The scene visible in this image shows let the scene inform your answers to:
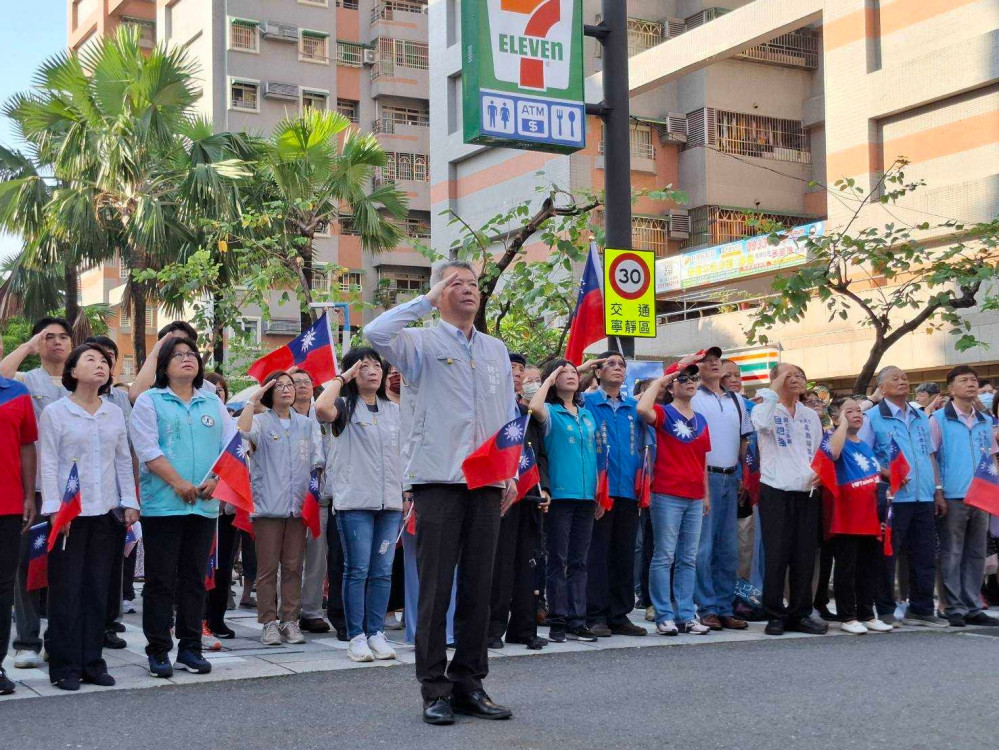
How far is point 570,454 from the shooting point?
938cm

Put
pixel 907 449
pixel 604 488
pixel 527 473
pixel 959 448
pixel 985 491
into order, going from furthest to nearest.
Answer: pixel 959 448
pixel 985 491
pixel 907 449
pixel 604 488
pixel 527 473

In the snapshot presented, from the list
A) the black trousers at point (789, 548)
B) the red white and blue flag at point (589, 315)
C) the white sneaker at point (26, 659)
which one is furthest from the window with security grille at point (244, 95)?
the white sneaker at point (26, 659)

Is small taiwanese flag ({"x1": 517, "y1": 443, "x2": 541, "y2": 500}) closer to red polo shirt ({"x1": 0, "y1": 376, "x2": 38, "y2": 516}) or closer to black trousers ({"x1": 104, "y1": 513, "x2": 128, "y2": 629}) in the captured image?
black trousers ({"x1": 104, "y1": 513, "x2": 128, "y2": 629})

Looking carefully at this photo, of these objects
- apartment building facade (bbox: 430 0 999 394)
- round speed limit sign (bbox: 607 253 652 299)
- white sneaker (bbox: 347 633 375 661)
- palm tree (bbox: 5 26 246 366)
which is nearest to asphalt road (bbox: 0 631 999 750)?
white sneaker (bbox: 347 633 375 661)

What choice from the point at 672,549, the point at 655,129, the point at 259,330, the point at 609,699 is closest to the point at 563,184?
the point at 655,129

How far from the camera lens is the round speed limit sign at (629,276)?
11320mm

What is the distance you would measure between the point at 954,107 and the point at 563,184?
408 inches

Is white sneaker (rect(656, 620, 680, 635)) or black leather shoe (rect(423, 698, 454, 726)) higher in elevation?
black leather shoe (rect(423, 698, 454, 726))

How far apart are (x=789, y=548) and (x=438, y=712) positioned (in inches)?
179

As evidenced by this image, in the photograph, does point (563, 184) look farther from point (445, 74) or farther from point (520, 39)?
point (520, 39)

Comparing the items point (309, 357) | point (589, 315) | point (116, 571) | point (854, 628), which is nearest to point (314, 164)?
point (589, 315)

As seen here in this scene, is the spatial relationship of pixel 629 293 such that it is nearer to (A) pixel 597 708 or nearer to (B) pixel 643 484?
(B) pixel 643 484

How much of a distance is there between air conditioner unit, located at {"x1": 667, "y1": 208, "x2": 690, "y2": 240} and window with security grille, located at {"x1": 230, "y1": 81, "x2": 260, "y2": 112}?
59.6 ft

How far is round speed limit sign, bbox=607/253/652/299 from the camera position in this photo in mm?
11320
